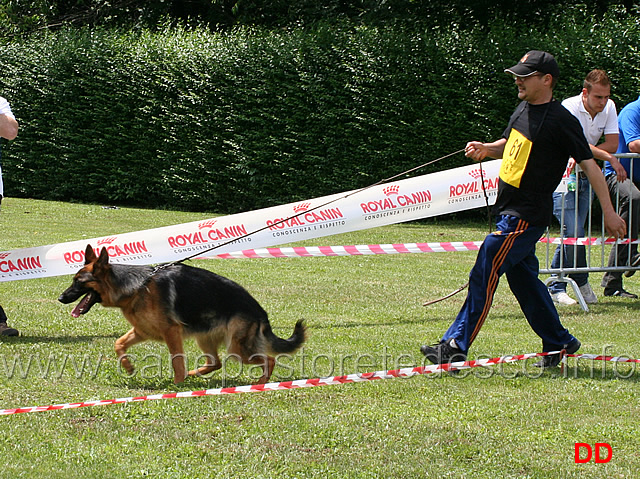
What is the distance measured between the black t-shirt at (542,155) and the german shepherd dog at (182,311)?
171cm

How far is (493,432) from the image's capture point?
169 inches

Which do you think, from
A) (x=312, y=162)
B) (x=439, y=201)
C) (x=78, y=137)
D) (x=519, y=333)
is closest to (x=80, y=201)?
(x=78, y=137)

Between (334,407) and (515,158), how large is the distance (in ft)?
6.81

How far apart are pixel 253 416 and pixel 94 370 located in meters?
1.60

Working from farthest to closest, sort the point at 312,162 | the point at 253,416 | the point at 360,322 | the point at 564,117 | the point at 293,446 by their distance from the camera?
the point at 312,162
the point at 360,322
the point at 564,117
the point at 253,416
the point at 293,446

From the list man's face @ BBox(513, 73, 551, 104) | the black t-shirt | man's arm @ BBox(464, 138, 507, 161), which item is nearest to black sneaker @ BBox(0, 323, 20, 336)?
man's arm @ BBox(464, 138, 507, 161)

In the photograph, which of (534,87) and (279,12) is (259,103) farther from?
(534,87)

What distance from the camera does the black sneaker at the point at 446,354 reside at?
543cm

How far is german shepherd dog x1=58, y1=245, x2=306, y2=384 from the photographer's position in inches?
208

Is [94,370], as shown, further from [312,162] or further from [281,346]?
[312,162]

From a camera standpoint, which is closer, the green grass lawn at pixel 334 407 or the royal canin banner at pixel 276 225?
the green grass lawn at pixel 334 407

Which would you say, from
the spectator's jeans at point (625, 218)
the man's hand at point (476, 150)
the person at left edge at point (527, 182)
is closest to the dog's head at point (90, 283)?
the person at left edge at point (527, 182)

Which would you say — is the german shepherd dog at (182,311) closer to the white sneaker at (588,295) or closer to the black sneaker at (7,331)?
the black sneaker at (7,331)

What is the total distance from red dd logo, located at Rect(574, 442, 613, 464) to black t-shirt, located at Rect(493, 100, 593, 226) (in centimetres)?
173
